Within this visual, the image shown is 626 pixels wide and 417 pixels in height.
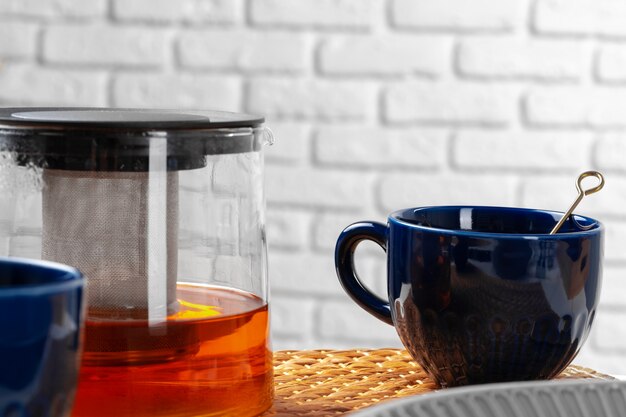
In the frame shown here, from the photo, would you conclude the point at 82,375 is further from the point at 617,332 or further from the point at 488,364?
the point at 617,332

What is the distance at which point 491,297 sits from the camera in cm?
43

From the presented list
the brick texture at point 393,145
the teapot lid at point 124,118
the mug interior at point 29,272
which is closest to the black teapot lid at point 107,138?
the teapot lid at point 124,118

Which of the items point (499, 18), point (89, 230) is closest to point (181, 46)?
point (499, 18)

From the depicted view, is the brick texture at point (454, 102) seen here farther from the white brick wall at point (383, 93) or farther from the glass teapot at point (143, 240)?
the glass teapot at point (143, 240)

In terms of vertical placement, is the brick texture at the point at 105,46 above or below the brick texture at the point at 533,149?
above

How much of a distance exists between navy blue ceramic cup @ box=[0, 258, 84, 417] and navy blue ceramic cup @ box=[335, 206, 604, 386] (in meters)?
0.19

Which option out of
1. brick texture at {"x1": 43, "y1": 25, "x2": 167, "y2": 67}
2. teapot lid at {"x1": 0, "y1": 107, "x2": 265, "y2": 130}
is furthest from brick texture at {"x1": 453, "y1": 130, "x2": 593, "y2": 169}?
teapot lid at {"x1": 0, "y1": 107, "x2": 265, "y2": 130}

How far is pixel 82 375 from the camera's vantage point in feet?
1.34

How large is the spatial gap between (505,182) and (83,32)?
51cm

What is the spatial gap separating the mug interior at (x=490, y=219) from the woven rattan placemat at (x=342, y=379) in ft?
0.28

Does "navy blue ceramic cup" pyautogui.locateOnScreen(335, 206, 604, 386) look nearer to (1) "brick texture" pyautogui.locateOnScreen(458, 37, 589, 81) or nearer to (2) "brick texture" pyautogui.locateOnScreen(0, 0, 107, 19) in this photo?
(1) "brick texture" pyautogui.locateOnScreen(458, 37, 589, 81)

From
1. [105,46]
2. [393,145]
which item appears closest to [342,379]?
[393,145]

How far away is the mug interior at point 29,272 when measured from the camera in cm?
31

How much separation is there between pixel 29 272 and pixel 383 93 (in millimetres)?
803
